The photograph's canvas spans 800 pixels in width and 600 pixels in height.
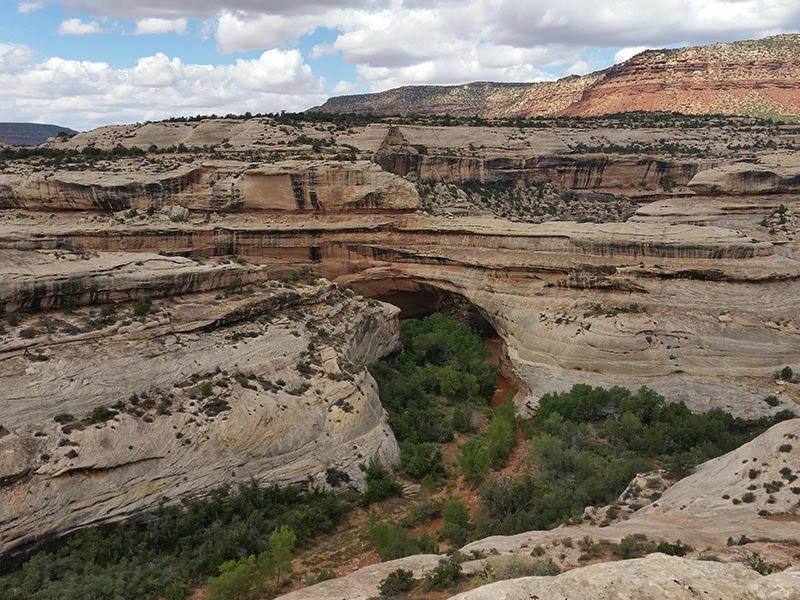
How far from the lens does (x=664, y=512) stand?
1558cm

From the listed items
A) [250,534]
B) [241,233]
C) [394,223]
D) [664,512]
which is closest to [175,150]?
[241,233]

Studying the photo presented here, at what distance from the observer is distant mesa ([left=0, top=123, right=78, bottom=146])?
157750 mm

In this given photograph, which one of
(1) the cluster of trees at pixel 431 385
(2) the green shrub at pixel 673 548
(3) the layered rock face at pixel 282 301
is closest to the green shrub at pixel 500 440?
(1) the cluster of trees at pixel 431 385

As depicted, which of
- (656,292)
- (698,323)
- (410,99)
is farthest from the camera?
(410,99)

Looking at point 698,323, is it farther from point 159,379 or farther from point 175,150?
point 175,150

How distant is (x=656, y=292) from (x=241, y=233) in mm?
22913

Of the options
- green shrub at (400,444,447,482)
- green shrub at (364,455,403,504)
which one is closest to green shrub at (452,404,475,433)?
green shrub at (400,444,447,482)

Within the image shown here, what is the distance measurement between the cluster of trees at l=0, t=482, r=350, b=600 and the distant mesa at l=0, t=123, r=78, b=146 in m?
166

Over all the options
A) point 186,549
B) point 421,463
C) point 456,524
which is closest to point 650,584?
point 456,524

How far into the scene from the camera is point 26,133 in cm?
16838

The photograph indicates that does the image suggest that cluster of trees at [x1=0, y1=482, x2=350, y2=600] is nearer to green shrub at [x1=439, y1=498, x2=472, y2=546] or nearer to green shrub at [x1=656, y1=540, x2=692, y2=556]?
green shrub at [x1=439, y1=498, x2=472, y2=546]

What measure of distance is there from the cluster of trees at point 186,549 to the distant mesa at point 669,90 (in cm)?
9293

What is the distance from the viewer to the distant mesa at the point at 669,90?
110562mm

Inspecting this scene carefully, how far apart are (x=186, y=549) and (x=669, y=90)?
129575 mm
